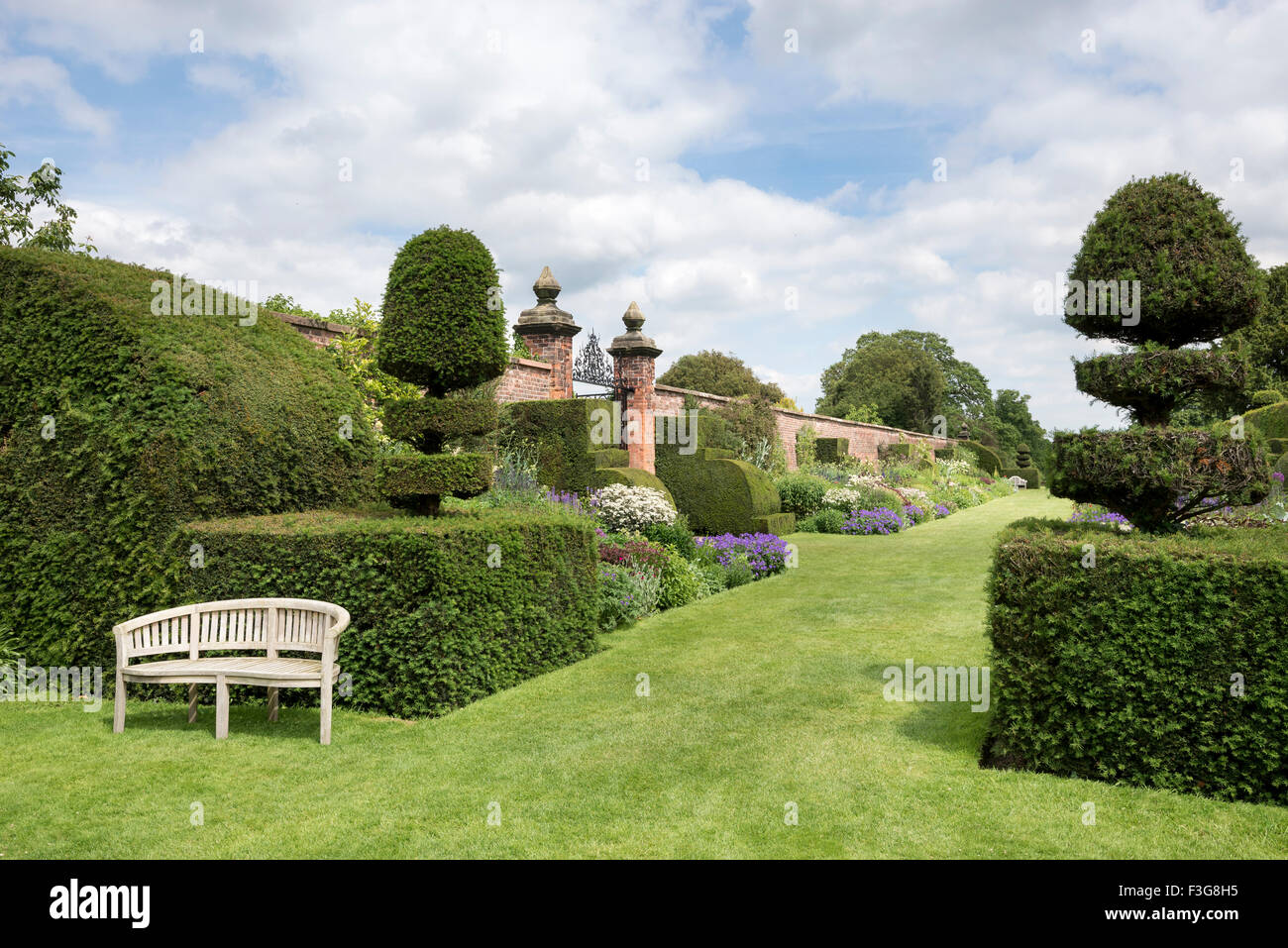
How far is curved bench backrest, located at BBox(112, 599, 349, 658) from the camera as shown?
6.10m

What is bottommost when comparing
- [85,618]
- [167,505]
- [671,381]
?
[85,618]

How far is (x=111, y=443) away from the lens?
22.9ft

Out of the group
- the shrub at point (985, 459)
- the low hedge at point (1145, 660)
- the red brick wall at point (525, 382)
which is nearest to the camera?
the low hedge at point (1145, 660)

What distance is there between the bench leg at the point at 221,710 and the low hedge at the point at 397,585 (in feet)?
2.90

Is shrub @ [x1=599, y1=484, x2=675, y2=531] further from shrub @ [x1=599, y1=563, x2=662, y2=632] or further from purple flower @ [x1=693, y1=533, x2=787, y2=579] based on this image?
shrub @ [x1=599, y1=563, x2=662, y2=632]

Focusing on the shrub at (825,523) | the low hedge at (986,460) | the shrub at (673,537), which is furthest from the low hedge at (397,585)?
the low hedge at (986,460)

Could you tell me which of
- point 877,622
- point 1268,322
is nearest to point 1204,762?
point 877,622

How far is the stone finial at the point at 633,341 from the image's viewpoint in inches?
675

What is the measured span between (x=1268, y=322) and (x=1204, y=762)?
38709 mm

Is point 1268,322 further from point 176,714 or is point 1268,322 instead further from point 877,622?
point 176,714

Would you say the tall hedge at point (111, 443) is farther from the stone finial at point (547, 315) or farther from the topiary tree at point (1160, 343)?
the stone finial at point (547, 315)

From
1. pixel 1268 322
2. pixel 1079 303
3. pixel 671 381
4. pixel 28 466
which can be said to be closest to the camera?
pixel 1079 303

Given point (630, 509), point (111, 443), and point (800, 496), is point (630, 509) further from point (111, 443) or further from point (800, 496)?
point (800, 496)
